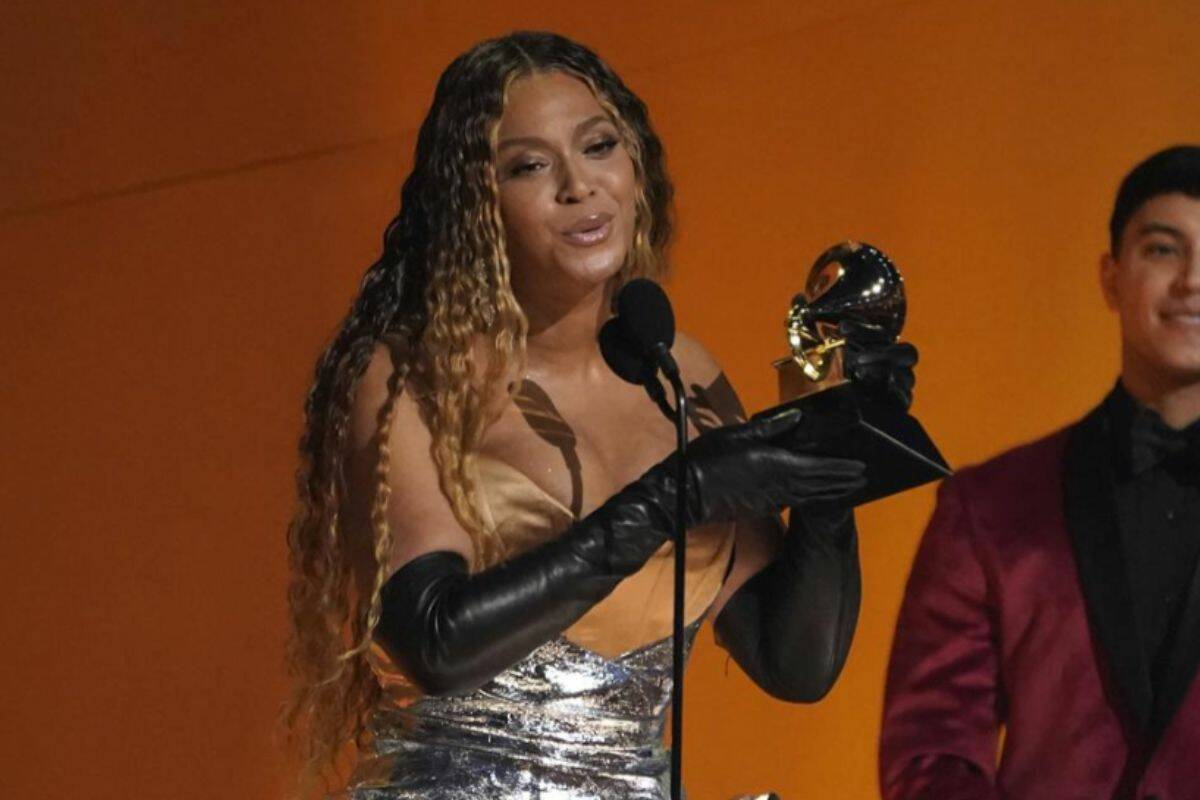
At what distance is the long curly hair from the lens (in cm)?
275

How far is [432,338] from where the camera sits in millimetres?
2805

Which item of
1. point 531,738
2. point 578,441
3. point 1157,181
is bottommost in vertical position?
point 531,738

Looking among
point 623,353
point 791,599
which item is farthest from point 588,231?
point 791,599

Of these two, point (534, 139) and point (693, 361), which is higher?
point (534, 139)

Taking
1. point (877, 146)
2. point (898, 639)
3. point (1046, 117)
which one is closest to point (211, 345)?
point (877, 146)

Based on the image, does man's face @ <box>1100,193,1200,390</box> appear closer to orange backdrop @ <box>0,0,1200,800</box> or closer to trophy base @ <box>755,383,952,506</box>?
trophy base @ <box>755,383,952,506</box>

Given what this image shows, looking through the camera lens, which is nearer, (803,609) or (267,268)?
(803,609)

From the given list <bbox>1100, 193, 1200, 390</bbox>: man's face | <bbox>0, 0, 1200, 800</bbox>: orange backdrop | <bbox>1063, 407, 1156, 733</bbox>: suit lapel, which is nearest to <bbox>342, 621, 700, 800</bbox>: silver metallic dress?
<bbox>1063, 407, 1156, 733</bbox>: suit lapel

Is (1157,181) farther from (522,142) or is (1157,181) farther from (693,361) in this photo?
(522,142)

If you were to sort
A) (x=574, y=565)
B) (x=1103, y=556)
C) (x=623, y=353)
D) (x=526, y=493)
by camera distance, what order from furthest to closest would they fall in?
(x=526, y=493), (x=1103, y=556), (x=574, y=565), (x=623, y=353)

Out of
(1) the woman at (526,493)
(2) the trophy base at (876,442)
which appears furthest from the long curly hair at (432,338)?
(2) the trophy base at (876,442)

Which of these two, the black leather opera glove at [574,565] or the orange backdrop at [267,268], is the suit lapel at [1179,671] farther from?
the orange backdrop at [267,268]

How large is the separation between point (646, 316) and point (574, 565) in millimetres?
297

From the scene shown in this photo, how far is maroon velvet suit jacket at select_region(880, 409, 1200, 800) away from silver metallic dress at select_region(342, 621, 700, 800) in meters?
Answer: 0.29
